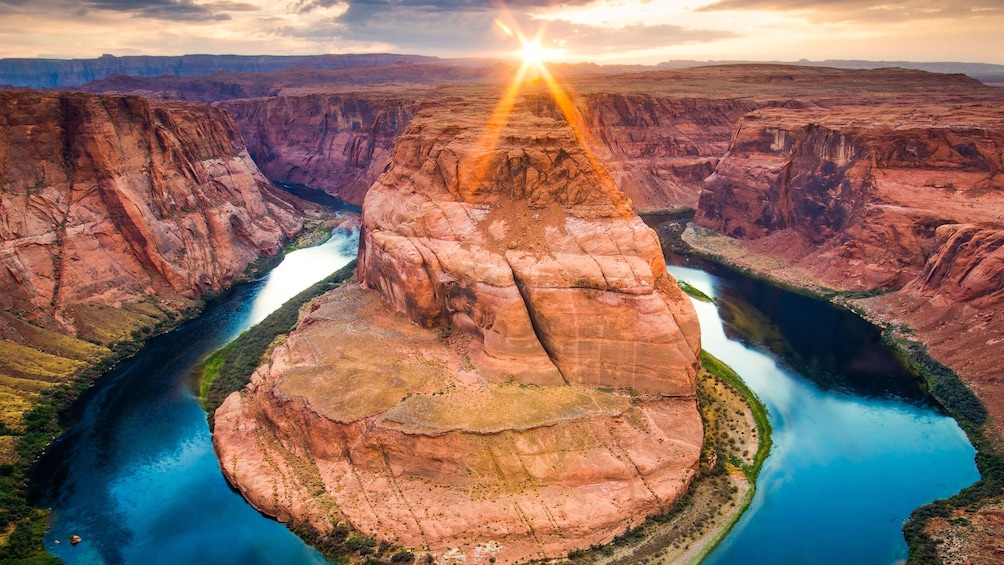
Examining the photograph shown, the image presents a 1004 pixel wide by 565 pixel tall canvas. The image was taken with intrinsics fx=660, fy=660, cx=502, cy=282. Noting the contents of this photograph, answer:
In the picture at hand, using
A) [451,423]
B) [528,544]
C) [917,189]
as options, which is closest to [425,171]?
[451,423]

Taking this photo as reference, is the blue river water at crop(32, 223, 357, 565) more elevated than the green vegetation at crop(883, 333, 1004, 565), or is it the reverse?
the green vegetation at crop(883, 333, 1004, 565)

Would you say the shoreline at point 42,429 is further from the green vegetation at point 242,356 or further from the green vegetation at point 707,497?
the green vegetation at point 707,497

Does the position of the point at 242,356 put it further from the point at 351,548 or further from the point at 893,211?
the point at 893,211

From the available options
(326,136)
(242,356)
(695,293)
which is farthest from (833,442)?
(326,136)

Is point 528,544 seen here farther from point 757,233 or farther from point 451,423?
point 757,233

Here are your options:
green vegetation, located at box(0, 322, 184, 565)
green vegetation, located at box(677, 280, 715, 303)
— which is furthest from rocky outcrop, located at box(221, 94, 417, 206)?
green vegetation, located at box(0, 322, 184, 565)

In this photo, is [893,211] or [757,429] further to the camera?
[893,211]

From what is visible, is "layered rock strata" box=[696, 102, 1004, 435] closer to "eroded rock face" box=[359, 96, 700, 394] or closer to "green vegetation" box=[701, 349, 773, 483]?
"green vegetation" box=[701, 349, 773, 483]
